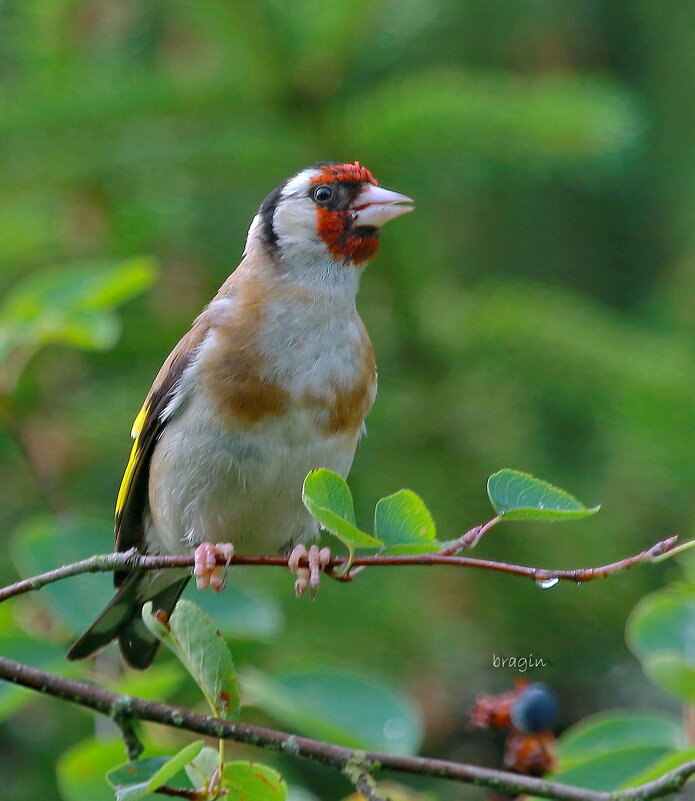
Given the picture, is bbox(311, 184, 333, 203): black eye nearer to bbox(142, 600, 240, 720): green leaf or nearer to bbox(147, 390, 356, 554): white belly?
bbox(147, 390, 356, 554): white belly

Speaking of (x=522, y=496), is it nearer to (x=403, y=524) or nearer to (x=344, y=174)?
(x=403, y=524)

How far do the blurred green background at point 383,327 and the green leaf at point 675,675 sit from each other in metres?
1.16

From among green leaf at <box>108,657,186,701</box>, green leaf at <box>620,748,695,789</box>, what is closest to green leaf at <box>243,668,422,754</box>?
green leaf at <box>108,657,186,701</box>

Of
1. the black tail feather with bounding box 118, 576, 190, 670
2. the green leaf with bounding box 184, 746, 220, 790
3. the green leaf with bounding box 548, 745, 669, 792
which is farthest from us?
the black tail feather with bounding box 118, 576, 190, 670

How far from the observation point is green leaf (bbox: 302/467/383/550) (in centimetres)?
139

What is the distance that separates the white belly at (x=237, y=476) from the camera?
90.5 inches

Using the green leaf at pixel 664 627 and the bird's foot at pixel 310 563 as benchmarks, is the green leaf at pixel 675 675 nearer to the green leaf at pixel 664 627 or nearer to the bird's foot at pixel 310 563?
the green leaf at pixel 664 627

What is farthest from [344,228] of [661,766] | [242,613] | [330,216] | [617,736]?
[661,766]

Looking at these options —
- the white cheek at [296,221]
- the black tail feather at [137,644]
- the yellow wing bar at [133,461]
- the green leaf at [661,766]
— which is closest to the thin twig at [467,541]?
the green leaf at [661,766]

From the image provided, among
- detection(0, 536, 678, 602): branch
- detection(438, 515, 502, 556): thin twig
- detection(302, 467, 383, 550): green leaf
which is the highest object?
detection(302, 467, 383, 550): green leaf

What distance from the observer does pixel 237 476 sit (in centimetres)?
233

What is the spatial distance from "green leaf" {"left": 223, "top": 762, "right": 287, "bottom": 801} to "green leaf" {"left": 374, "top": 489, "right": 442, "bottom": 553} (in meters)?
0.35

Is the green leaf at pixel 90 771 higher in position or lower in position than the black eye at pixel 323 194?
lower

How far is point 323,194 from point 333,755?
150 centimetres
